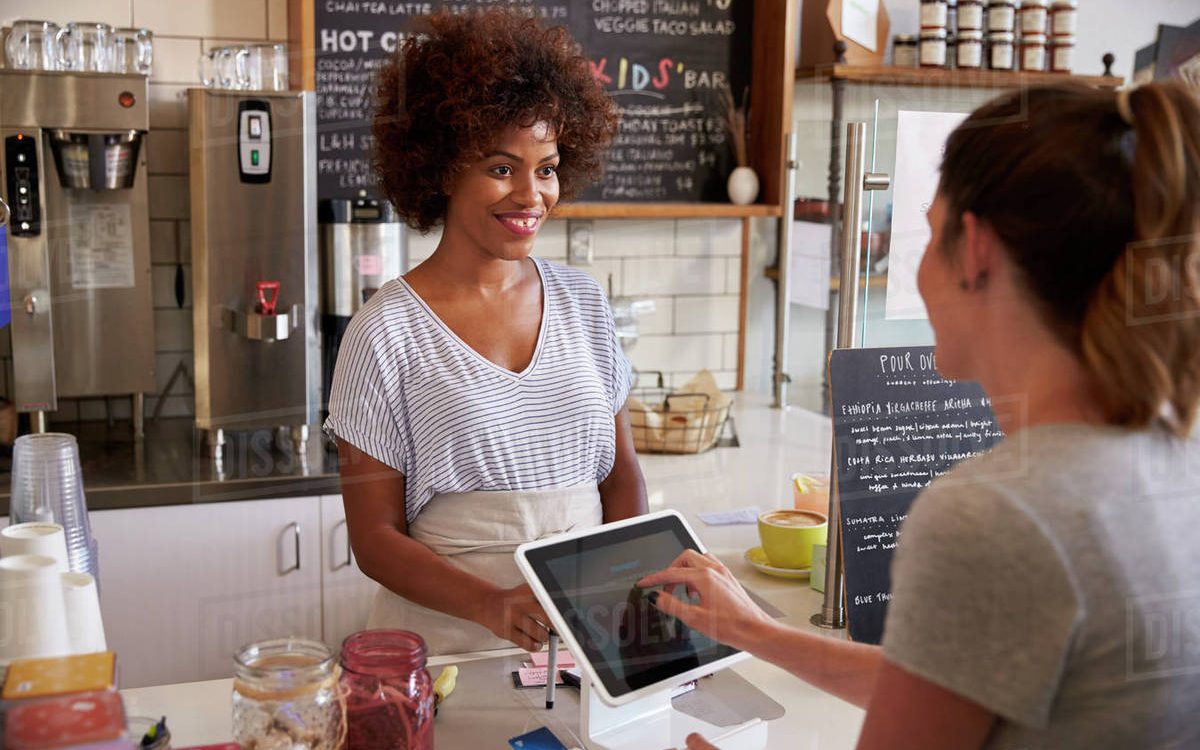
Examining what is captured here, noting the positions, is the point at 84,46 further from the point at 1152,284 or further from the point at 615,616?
the point at 1152,284

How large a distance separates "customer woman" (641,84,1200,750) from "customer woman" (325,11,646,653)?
0.81 meters

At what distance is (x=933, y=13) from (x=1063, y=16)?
0.40m

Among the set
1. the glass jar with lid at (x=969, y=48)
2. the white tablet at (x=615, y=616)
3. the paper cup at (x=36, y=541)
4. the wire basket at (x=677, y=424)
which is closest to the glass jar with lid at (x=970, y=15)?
the glass jar with lid at (x=969, y=48)

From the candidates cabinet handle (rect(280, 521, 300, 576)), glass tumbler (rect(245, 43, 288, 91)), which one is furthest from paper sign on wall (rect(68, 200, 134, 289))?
cabinet handle (rect(280, 521, 300, 576))

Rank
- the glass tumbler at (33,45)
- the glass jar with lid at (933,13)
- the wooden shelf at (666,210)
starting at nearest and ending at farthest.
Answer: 1. the glass tumbler at (33,45)
2. the wooden shelf at (666,210)
3. the glass jar with lid at (933,13)

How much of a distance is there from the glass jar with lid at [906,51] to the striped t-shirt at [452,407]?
1953 millimetres

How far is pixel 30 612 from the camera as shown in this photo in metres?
0.95

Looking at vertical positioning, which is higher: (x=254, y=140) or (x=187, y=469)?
(x=254, y=140)

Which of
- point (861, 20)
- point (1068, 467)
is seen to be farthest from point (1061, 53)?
point (1068, 467)

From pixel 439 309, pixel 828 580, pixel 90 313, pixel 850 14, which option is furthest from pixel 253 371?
pixel 850 14

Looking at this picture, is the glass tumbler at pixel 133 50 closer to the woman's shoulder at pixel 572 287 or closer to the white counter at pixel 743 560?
the woman's shoulder at pixel 572 287

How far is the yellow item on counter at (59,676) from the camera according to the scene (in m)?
0.84

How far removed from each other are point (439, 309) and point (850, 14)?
198 centimetres

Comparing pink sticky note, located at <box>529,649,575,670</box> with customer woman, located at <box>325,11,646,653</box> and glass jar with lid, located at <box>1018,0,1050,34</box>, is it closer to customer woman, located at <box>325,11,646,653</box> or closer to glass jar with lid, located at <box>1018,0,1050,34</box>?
customer woman, located at <box>325,11,646,653</box>
